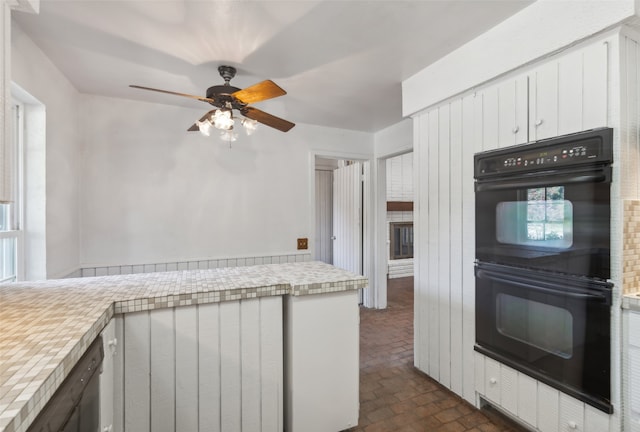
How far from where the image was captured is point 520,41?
170 cm

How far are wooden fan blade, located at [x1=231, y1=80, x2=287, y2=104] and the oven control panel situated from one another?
1.35 m

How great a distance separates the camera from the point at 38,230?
6.92ft

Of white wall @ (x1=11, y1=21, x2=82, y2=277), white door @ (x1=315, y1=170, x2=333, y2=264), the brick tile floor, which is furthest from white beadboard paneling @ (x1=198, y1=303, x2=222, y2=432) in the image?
white door @ (x1=315, y1=170, x2=333, y2=264)

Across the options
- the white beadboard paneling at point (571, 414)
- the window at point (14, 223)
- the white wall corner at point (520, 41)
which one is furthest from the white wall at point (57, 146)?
the white beadboard paneling at point (571, 414)

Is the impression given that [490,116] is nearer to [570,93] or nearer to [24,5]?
[570,93]

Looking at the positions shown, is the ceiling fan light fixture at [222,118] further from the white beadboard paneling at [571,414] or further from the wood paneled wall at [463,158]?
the white beadboard paneling at [571,414]

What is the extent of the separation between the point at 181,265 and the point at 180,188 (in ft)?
2.58

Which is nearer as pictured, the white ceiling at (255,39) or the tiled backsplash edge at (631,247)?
the tiled backsplash edge at (631,247)

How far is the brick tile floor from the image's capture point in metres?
1.89

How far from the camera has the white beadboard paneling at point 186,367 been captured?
1442mm

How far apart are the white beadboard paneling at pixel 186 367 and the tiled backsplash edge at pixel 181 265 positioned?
179 centimetres

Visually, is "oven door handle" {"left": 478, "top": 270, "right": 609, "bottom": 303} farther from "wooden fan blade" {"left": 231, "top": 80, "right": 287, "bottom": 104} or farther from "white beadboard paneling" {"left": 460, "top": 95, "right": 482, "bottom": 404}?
"wooden fan blade" {"left": 231, "top": 80, "right": 287, "bottom": 104}

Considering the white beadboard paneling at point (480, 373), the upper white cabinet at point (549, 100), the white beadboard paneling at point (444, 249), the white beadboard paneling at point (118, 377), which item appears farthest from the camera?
the white beadboard paneling at point (444, 249)

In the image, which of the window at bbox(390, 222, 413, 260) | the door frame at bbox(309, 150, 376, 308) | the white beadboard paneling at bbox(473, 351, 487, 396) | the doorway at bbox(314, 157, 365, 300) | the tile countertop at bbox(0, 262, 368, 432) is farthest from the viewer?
the window at bbox(390, 222, 413, 260)
